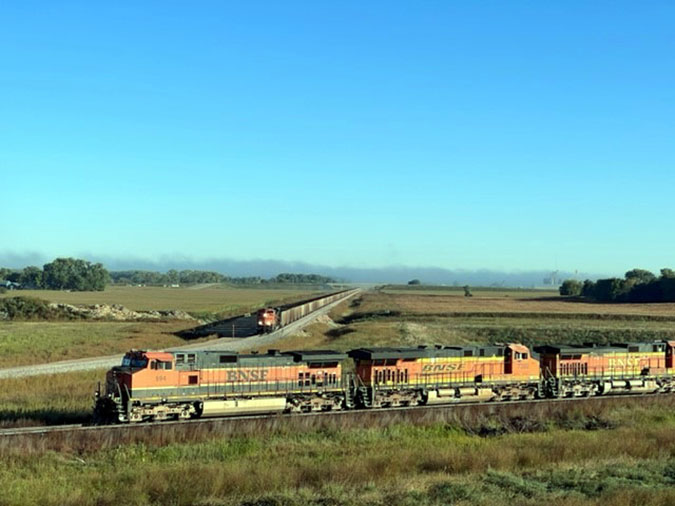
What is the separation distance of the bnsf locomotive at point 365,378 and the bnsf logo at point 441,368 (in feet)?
0.15

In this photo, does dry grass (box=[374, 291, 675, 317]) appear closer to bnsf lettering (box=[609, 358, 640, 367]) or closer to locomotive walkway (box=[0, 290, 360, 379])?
locomotive walkway (box=[0, 290, 360, 379])

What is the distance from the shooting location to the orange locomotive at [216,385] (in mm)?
22922

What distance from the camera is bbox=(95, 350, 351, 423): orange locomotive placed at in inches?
902

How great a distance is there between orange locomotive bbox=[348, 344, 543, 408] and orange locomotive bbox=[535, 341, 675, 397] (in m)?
1.32

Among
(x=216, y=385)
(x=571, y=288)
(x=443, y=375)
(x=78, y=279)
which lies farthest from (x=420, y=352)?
(x=78, y=279)

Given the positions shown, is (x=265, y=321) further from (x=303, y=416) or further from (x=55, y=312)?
(x=303, y=416)

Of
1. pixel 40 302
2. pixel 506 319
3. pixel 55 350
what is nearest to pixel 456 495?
pixel 55 350

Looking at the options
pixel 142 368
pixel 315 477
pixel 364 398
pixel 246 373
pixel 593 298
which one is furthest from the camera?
pixel 593 298

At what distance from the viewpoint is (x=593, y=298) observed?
150m

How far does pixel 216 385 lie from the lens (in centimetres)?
2456

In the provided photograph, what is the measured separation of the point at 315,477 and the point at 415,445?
18.2ft

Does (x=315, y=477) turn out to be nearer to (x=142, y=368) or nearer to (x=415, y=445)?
(x=415, y=445)

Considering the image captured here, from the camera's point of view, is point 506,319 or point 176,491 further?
point 506,319

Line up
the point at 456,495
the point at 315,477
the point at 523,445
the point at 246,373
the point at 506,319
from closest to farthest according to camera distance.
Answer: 1. the point at 456,495
2. the point at 315,477
3. the point at 523,445
4. the point at 246,373
5. the point at 506,319
